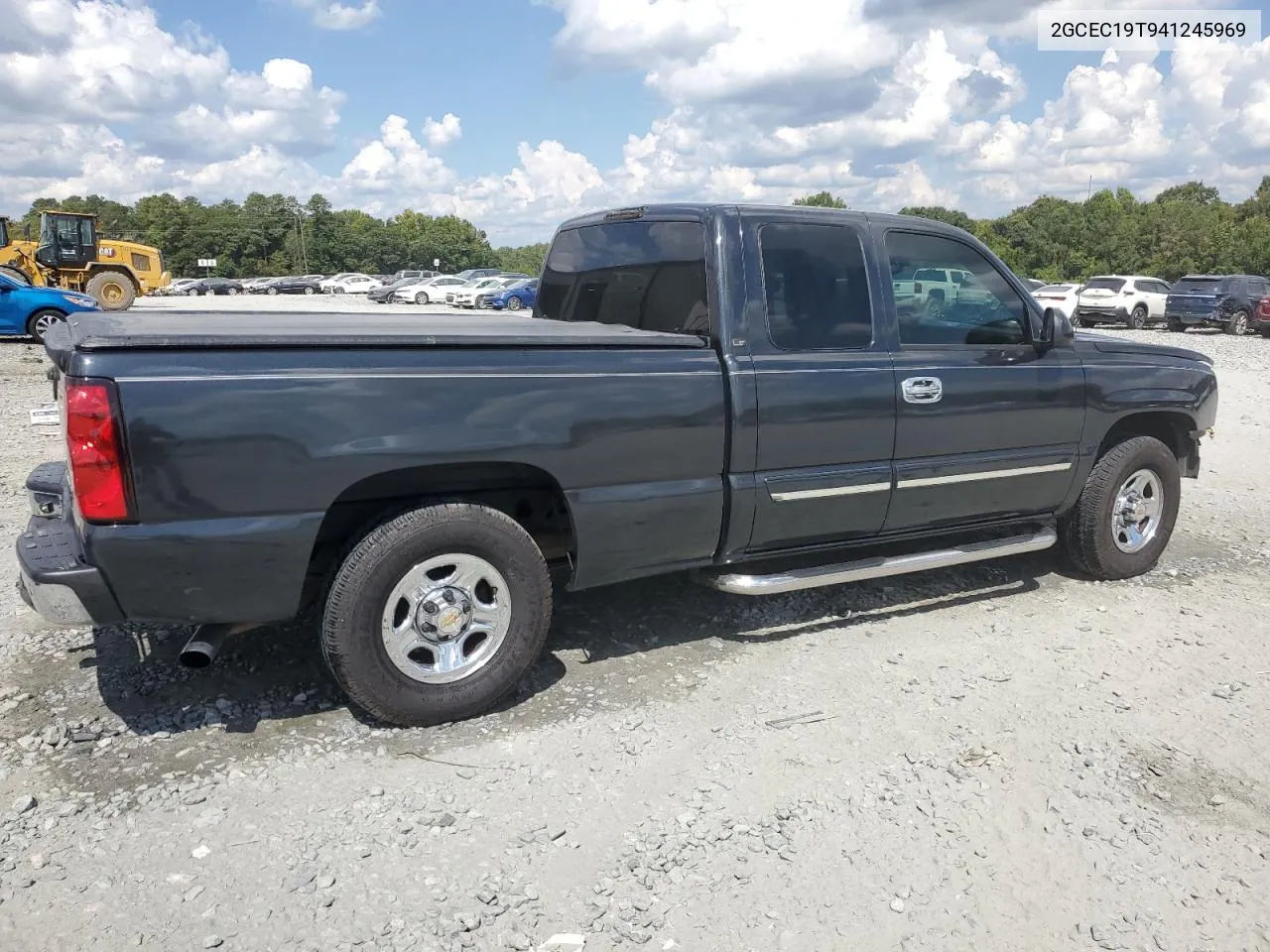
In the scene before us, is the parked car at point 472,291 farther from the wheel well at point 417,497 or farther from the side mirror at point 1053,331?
the wheel well at point 417,497

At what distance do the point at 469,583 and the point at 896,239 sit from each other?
264cm

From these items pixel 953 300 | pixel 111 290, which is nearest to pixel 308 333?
pixel 953 300

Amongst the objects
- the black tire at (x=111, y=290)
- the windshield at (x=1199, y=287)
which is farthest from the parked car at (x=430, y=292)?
the windshield at (x=1199, y=287)

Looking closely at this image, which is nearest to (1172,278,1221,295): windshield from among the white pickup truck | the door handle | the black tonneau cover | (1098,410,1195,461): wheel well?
(1098,410,1195,461): wheel well

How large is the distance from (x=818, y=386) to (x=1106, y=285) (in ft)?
84.8

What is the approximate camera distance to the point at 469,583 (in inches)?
145

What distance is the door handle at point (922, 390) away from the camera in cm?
443

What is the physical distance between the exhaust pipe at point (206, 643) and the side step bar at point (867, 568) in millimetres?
1951

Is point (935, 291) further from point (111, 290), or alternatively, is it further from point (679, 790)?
point (111, 290)

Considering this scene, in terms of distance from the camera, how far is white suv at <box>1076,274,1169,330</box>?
26031 mm

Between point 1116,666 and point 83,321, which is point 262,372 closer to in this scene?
point 83,321

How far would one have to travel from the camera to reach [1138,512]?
553cm

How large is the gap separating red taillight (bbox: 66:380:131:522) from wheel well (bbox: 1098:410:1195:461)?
4.77 metres

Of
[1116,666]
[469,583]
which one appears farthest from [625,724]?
[1116,666]
